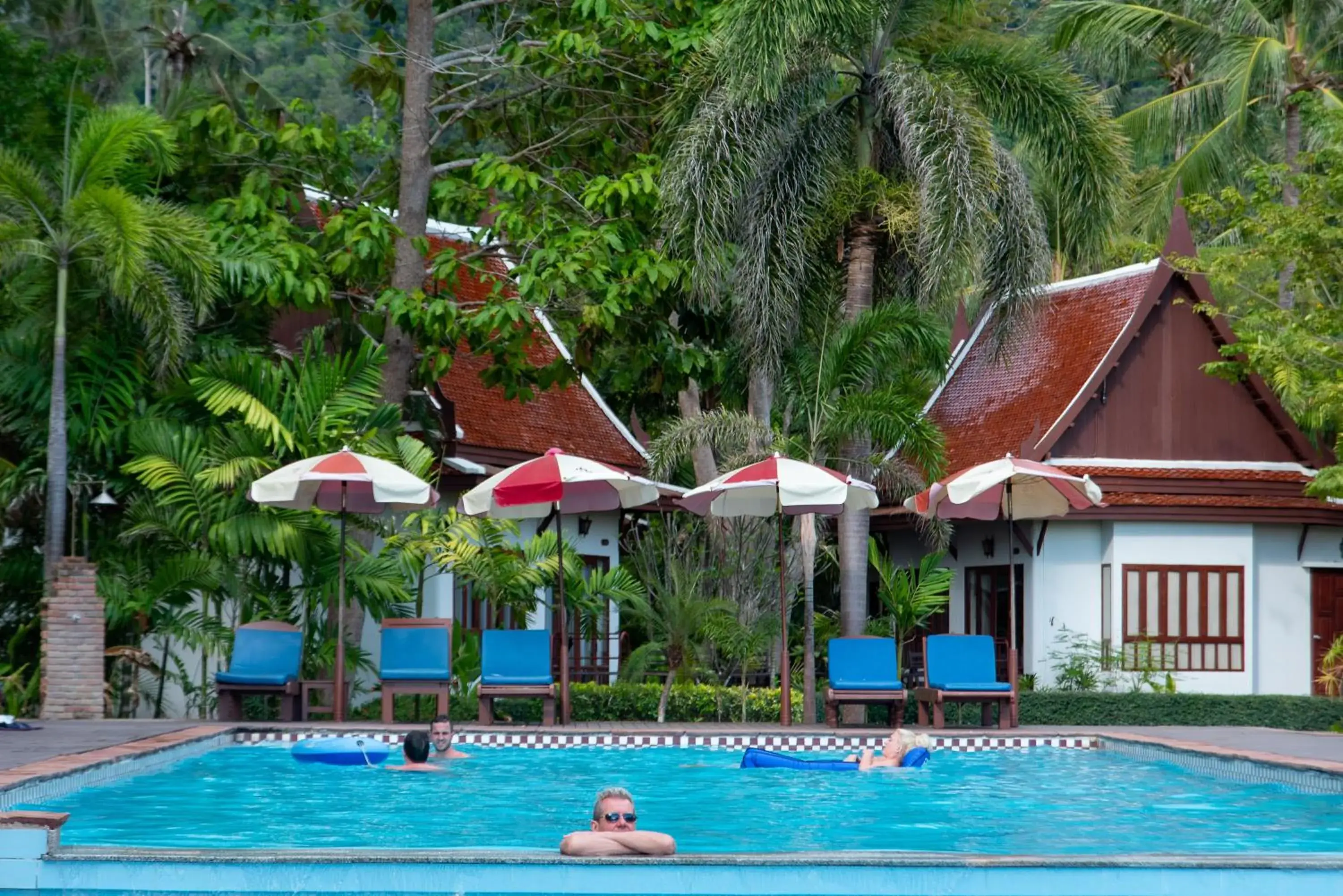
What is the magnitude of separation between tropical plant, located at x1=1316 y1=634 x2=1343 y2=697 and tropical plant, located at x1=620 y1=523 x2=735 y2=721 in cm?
740

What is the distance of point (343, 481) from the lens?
15.0 meters

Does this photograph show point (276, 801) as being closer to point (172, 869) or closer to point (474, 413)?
point (172, 869)

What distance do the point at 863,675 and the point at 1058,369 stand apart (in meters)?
9.70

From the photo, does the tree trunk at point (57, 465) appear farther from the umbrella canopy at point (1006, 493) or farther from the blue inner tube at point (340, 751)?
the umbrella canopy at point (1006, 493)

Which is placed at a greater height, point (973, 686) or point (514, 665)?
point (514, 665)

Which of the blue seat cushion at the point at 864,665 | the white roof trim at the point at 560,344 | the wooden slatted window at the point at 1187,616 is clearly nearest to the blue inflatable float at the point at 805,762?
the blue seat cushion at the point at 864,665

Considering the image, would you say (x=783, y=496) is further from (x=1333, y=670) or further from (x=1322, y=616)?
(x=1322, y=616)

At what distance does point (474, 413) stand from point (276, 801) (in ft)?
35.6

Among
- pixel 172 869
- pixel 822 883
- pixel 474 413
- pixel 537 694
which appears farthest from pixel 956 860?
pixel 474 413

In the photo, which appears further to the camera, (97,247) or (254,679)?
(97,247)

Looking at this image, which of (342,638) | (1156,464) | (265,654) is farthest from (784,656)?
(1156,464)

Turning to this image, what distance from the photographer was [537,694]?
15664mm

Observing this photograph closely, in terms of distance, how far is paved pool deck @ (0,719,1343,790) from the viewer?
11.7 meters

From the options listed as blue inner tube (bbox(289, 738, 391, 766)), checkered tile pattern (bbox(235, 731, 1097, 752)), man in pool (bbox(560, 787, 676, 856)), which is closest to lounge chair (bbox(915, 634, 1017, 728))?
checkered tile pattern (bbox(235, 731, 1097, 752))
